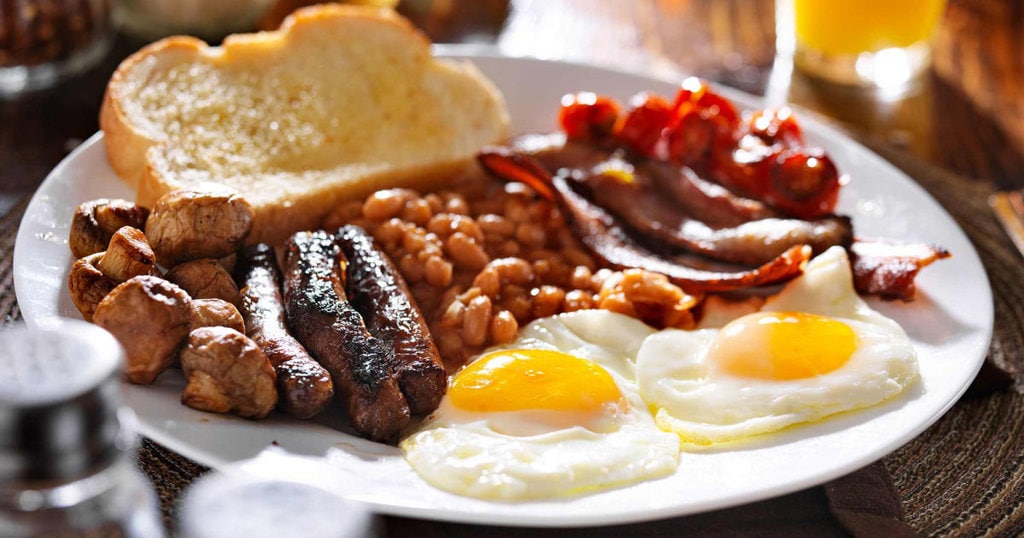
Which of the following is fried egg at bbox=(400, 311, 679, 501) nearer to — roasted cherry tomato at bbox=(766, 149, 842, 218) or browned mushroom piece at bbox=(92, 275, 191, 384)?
browned mushroom piece at bbox=(92, 275, 191, 384)

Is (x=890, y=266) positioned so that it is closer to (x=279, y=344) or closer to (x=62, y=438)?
(x=279, y=344)

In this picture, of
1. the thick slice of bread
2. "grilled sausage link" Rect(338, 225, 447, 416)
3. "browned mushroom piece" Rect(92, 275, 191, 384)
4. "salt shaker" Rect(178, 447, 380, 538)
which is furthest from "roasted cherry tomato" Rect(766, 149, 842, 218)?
"salt shaker" Rect(178, 447, 380, 538)

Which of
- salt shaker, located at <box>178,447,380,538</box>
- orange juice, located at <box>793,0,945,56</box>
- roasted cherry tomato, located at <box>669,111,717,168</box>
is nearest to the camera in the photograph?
salt shaker, located at <box>178,447,380,538</box>

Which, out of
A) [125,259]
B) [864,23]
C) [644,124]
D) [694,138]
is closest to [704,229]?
[694,138]

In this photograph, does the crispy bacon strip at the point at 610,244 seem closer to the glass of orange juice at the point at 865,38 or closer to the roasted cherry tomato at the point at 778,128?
the roasted cherry tomato at the point at 778,128

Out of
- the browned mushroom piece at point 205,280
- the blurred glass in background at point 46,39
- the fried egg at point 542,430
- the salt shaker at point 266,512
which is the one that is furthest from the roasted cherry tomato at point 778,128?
the blurred glass in background at point 46,39

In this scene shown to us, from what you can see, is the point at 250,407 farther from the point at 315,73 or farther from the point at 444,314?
the point at 315,73
